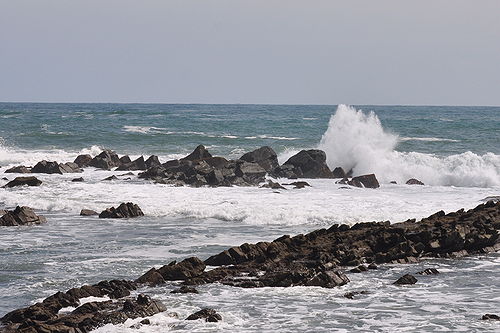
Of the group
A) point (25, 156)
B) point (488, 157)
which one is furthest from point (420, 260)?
point (25, 156)

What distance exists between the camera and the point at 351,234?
58.3 feet

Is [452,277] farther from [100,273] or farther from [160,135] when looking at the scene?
[160,135]

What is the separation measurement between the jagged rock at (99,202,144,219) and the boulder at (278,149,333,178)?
1073 cm

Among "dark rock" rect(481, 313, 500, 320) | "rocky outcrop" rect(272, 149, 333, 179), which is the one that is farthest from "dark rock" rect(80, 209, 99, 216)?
"dark rock" rect(481, 313, 500, 320)

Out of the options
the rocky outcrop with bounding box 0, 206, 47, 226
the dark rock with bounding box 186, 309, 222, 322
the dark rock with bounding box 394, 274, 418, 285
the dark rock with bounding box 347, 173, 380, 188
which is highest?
the dark rock with bounding box 394, 274, 418, 285

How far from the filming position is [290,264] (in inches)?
603

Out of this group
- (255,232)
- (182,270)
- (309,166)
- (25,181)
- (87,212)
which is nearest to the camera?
(182,270)

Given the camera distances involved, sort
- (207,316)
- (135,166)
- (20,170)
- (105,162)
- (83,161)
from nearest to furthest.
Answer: (207,316)
(20,170)
(135,166)
(105,162)
(83,161)

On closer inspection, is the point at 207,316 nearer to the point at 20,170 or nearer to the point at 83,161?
the point at 20,170

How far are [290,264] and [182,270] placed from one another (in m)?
2.08

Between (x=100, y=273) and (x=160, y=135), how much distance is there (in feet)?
141

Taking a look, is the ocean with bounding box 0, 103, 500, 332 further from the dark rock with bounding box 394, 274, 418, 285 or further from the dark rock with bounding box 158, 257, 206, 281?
the dark rock with bounding box 158, 257, 206, 281


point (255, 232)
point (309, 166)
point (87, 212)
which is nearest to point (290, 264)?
point (255, 232)

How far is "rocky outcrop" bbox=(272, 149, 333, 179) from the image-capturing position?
32812 millimetres
